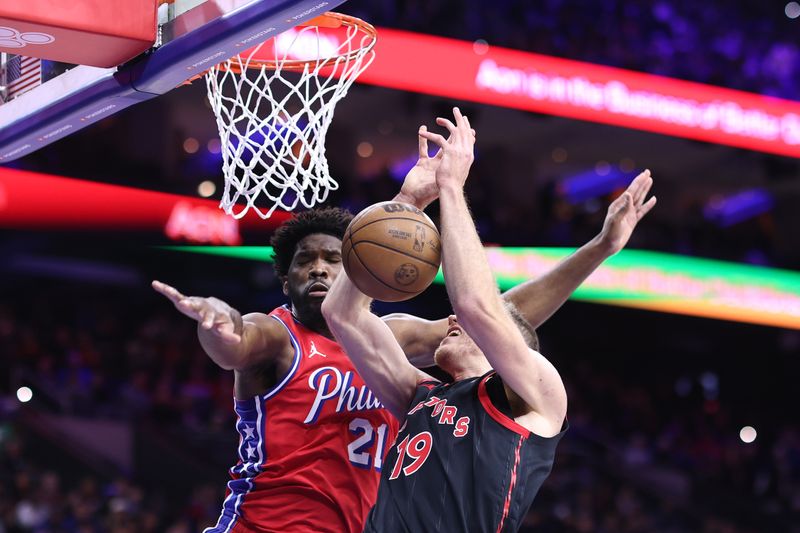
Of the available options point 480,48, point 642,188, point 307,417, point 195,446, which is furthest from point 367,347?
point 480,48

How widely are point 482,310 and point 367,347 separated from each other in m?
0.71

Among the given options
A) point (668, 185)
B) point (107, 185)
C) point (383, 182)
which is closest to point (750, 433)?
point (668, 185)

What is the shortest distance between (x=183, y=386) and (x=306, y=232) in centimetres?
822

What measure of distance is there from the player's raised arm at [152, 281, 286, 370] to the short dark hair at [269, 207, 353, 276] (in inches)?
17.6

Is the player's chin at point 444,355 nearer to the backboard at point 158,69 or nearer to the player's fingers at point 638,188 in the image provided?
the player's fingers at point 638,188

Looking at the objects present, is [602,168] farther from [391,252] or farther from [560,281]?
[391,252]

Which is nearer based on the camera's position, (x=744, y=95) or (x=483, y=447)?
(x=483, y=447)

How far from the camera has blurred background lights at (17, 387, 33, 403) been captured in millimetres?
10938

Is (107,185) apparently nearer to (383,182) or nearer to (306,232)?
(383,182)

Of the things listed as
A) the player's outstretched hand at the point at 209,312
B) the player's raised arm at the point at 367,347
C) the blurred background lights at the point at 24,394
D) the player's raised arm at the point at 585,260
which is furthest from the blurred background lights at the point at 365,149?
the player's outstretched hand at the point at 209,312

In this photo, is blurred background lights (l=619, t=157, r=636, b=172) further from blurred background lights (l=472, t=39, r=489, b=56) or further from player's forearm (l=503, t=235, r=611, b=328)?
player's forearm (l=503, t=235, r=611, b=328)

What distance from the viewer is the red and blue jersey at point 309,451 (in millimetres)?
4051

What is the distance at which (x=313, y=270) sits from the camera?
4.28 metres

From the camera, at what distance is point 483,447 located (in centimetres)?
341
